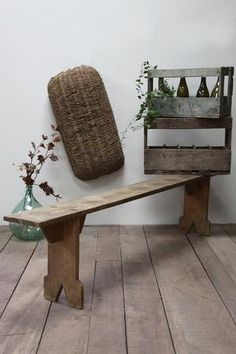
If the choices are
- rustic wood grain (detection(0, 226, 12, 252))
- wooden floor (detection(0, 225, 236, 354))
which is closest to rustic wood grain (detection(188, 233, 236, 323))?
wooden floor (detection(0, 225, 236, 354))

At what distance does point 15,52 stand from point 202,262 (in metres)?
1.89

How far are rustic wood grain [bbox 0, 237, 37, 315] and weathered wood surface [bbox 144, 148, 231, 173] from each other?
0.90m

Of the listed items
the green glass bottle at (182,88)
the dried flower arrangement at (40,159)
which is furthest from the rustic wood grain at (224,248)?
the dried flower arrangement at (40,159)

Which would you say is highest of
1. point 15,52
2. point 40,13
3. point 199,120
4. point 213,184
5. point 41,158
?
point 40,13

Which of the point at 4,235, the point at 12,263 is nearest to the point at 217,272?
the point at 12,263

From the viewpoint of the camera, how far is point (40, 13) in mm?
3041

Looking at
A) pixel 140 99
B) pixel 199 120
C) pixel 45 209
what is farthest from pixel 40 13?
pixel 45 209

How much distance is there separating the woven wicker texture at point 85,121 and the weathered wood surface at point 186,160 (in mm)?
426

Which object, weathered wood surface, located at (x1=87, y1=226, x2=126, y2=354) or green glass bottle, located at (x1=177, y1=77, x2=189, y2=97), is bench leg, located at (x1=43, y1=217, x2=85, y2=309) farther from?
green glass bottle, located at (x1=177, y1=77, x2=189, y2=97)

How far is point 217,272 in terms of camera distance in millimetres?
2379

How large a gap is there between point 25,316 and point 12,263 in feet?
2.24

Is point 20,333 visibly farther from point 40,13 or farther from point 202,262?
point 40,13

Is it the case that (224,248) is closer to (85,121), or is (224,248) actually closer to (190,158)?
(190,158)

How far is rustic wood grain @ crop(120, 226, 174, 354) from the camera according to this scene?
5.45 ft
